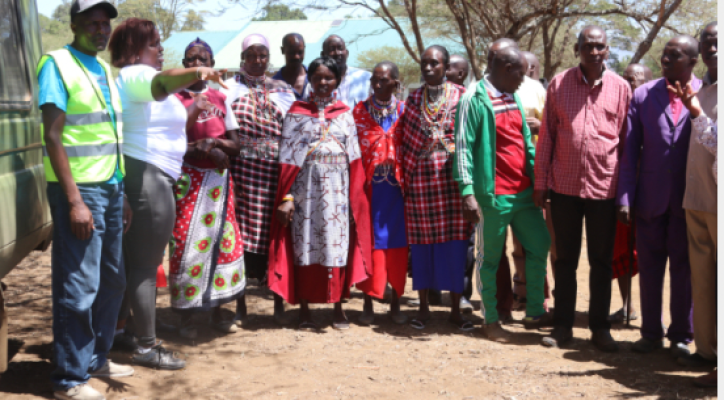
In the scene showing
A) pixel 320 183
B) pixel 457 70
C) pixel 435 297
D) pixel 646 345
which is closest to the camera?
pixel 646 345

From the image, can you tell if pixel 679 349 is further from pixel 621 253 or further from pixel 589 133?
pixel 589 133

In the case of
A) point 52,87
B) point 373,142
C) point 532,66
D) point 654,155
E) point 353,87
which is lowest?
point 654,155

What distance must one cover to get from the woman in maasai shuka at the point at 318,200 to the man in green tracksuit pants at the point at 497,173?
85 cm

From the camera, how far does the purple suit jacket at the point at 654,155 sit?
4309 mm

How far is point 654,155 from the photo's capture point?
4367 millimetres

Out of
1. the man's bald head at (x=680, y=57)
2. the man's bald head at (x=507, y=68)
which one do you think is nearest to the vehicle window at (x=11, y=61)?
the man's bald head at (x=507, y=68)

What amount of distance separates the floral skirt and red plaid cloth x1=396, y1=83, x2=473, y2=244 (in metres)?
1.37

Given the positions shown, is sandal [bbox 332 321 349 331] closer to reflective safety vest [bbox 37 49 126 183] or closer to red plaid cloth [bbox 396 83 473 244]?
red plaid cloth [bbox 396 83 473 244]

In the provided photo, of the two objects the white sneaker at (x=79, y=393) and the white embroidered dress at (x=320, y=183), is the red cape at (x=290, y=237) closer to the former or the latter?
the white embroidered dress at (x=320, y=183)

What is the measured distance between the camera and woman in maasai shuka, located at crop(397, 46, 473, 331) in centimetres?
513

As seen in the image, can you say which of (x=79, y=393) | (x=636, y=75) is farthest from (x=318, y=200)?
(x=636, y=75)

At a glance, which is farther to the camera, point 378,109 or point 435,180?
point 378,109

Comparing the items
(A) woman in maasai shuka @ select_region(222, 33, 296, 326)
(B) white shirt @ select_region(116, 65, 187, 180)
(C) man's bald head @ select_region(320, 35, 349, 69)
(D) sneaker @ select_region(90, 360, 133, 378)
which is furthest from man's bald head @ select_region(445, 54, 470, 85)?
(D) sneaker @ select_region(90, 360, 133, 378)

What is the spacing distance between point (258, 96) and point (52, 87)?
6.79ft
